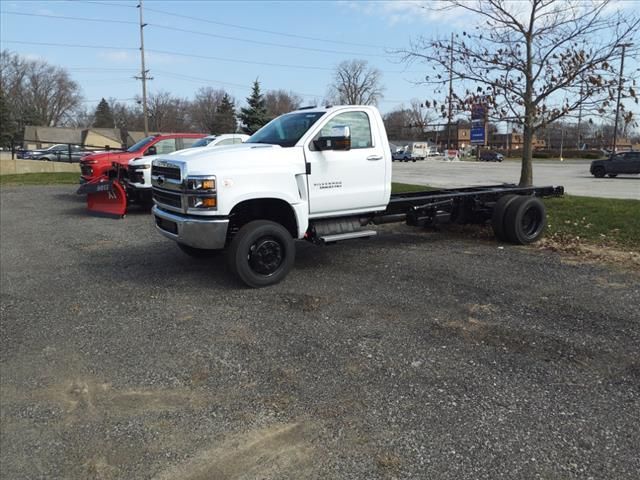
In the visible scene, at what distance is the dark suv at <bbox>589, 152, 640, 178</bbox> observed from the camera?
2820cm

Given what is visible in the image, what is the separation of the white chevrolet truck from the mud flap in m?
5.03

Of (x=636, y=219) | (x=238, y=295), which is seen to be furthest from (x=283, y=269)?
(x=636, y=219)

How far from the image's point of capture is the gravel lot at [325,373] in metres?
2.98

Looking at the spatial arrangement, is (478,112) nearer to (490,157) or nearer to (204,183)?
(204,183)

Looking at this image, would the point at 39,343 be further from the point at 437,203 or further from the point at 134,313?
the point at 437,203

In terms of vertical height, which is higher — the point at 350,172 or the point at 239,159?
the point at 239,159

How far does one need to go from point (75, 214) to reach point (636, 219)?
12428mm

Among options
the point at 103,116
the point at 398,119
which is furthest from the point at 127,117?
the point at 398,119

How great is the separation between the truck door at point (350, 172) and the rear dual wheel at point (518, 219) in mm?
2455

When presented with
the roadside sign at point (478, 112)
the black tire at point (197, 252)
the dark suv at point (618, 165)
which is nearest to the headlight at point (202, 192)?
the black tire at point (197, 252)

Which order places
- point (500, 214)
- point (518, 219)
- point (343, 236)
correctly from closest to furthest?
point (343, 236)
point (518, 219)
point (500, 214)

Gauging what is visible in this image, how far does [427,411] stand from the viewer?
3.44 m

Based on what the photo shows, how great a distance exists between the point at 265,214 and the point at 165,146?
8554 millimetres

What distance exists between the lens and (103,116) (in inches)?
4766
